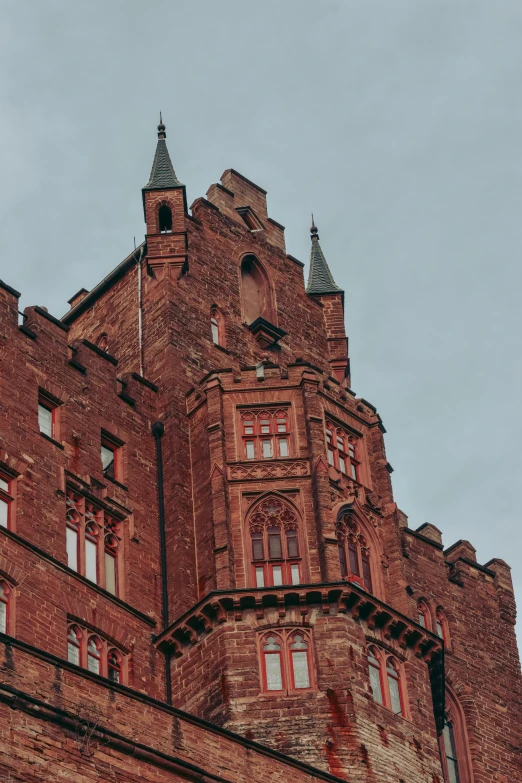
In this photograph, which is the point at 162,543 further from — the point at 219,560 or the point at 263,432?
the point at 263,432

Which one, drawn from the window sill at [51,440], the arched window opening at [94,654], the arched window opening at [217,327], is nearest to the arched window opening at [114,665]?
the arched window opening at [94,654]

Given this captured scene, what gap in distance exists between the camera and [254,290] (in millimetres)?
54812

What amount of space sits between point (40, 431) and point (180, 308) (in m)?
8.28

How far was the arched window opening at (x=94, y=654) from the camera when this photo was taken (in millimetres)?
40812

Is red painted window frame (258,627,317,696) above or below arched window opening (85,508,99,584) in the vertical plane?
below

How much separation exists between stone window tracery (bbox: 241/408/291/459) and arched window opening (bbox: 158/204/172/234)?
28.2ft

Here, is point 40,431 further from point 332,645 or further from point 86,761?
point 86,761

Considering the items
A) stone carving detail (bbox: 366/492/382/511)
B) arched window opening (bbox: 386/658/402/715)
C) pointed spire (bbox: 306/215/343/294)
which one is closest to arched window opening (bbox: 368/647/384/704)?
arched window opening (bbox: 386/658/402/715)

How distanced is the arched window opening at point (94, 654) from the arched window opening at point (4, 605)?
9.05 ft

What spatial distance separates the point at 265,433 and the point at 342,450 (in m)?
2.32

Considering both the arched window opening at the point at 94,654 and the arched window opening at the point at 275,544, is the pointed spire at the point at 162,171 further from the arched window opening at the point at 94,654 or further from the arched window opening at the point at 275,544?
the arched window opening at the point at 94,654

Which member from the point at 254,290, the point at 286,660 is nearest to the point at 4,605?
the point at 286,660

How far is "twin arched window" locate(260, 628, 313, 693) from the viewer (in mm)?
41000

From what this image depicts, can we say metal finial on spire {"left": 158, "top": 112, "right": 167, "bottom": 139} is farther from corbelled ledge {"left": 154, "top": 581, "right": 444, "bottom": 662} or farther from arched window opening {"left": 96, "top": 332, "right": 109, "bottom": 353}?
corbelled ledge {"left": 154, "top": 581, "right": 444, "bottom": 662}
